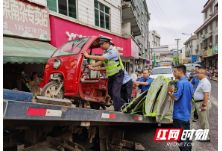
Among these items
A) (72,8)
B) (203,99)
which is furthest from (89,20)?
(203,99)

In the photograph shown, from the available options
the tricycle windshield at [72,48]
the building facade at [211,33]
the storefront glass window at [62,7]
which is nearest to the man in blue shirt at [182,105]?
the tricycle windshield at [72,48]

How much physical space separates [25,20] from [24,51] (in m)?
1.70

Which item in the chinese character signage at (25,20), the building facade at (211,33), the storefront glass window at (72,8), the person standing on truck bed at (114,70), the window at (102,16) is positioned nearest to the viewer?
the person standing on truck bed at (114,70)

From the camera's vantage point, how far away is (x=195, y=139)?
4.46m

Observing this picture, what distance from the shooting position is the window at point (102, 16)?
1162 cm

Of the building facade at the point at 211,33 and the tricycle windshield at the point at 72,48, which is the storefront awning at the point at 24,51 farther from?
the building facade at the point at 211,33

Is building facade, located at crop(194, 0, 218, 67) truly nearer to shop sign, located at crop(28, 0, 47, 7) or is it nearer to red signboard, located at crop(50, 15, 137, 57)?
red signboard, located at crop(50, 15, 137, 57)

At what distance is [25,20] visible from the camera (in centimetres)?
646

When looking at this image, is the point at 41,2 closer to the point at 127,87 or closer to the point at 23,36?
the point at 23,36

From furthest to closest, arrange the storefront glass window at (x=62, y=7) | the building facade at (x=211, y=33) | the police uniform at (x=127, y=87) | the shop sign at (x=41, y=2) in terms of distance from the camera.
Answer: the building facade at (x=211, y=33) < the storefront glass window at (x=62, y=7) < the shop sign at (x=41, y=2) < the police uniform at (x=127, y=87)

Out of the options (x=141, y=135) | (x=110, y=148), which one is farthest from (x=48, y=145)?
(x=141, y=135)

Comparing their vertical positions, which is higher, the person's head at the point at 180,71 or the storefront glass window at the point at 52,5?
the storefront glass window at the point at 52,5

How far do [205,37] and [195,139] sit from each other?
113 ft
